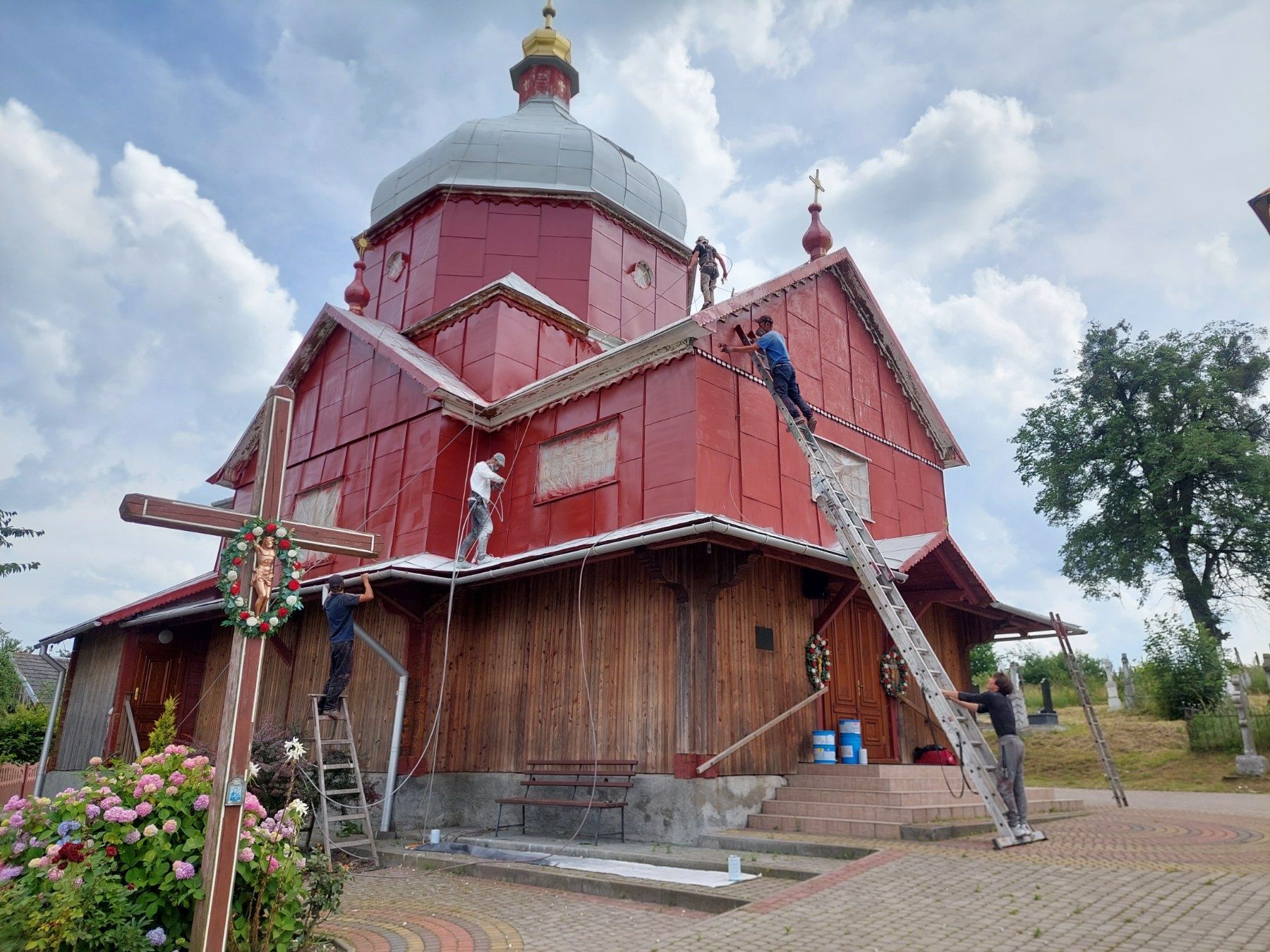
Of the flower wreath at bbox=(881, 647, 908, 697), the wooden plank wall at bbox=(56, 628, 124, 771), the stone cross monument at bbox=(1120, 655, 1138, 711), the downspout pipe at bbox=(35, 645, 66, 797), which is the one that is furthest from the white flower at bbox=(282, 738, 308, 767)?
the stone cross monument at bbox=(1120, 655, 1138, 711)

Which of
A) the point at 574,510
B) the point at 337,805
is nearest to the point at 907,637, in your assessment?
the point at 574,510

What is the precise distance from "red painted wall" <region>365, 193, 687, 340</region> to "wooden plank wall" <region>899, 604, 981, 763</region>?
27.9 feet

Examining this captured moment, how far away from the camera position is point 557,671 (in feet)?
40.8

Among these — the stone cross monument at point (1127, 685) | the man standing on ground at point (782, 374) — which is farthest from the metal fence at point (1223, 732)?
the man standing on ground at point (782, 374)

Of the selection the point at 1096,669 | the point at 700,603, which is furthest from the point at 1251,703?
the point at 700,603

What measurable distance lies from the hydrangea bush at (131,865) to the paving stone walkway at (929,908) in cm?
122

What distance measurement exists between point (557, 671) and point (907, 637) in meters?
5.28

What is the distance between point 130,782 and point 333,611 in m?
6.23

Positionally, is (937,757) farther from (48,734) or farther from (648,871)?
(48,734)

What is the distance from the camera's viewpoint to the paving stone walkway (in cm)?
562

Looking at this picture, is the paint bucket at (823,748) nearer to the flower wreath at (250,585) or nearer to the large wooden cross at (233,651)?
the large wooden cross at (233,651)

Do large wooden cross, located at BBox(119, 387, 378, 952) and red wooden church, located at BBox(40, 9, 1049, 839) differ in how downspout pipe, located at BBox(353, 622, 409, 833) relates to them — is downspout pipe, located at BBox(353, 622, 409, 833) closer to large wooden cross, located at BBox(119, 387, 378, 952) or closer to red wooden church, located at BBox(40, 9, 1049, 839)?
red wooden church, located at BBox(40, 9, 1049, 839)

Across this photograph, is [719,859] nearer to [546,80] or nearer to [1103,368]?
[546,80]

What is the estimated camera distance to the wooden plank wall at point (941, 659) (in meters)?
14.2
